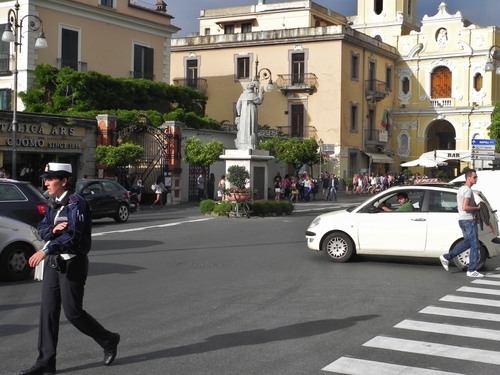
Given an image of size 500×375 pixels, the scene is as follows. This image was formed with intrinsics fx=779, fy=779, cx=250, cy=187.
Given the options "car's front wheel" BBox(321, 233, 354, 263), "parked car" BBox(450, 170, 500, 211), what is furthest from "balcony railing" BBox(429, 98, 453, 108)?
"car's front wheel" BBox(321, 233, 354, 263)

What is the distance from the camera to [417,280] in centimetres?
1255

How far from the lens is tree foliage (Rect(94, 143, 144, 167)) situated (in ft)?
110

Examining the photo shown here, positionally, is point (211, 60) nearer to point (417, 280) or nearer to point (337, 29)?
point (337, 29)

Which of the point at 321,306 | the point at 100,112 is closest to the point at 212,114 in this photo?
the point at 100,112

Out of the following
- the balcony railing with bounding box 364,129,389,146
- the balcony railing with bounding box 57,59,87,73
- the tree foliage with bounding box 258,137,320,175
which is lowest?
the tree foliage with bounding box 258,137,320,175

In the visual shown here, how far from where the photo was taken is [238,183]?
90.1 feet

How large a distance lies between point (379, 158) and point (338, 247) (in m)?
46.1

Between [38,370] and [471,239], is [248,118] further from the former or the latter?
[38,370]

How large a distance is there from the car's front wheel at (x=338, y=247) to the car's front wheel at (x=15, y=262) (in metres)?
5.55

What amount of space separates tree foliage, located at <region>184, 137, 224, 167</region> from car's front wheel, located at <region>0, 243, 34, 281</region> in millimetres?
25102

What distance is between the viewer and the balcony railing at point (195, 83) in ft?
198

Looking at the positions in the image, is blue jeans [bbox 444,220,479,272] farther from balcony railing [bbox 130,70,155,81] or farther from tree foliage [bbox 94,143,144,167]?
balcony railing [bbox 130,70,155,81]

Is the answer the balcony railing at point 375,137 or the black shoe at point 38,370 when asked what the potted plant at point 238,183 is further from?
the balcony railing at point 375,137

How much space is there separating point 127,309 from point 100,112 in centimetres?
2946
